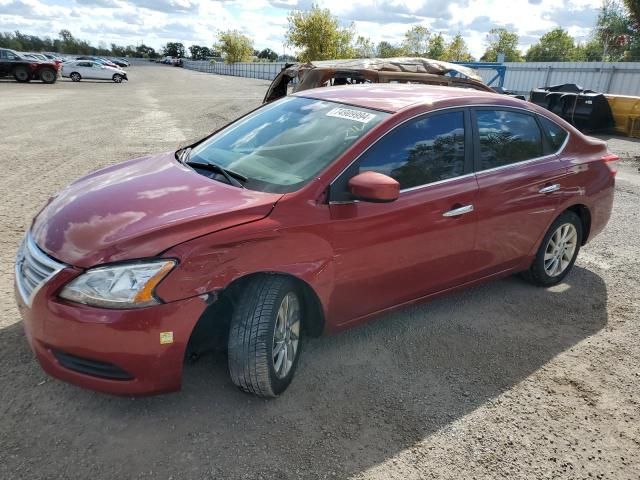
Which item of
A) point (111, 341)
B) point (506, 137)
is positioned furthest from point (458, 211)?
point (111, 341)

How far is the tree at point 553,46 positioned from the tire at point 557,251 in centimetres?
9009

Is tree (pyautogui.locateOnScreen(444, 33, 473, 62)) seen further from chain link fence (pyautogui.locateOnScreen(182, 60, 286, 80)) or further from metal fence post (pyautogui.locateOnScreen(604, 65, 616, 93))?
metal fence post (pyautogui.locateOnScreen(604, 65, 616, 93))

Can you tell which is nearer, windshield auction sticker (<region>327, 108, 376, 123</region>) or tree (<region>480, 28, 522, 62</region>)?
windshield auction sticker (<region>327, 108, 376, 123</region>)

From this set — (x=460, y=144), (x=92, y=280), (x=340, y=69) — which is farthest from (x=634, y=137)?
(x=92, y=280)

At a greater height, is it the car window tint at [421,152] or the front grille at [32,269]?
the car window tint at [421,152]

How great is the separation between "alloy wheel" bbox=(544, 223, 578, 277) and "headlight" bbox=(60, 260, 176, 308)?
3359mm

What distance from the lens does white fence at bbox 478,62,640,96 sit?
19.4 meters

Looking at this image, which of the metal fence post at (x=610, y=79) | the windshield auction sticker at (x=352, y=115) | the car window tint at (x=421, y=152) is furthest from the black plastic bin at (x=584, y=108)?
the windshield auction sticker at (x=352, y=115)

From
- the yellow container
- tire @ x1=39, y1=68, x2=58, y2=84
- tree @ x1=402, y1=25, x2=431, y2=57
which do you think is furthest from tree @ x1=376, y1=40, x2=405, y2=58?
the yellow container

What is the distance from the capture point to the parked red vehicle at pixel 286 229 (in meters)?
2.41

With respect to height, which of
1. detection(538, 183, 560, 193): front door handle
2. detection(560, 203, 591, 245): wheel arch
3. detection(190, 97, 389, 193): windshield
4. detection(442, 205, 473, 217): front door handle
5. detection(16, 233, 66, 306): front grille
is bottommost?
detection(560, 203, 591, 245): wheel arch

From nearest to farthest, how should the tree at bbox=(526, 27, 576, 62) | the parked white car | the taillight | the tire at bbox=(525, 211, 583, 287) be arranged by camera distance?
the tire at bbox=(525, 211, 583, 287) → the taillight → the parked white car → the tree at bbox=(526, 27, 576, 62)

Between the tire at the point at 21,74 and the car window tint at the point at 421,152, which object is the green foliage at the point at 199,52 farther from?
the car window tint at the point at 421,152

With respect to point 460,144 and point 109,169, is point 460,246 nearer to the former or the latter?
point 460,144
